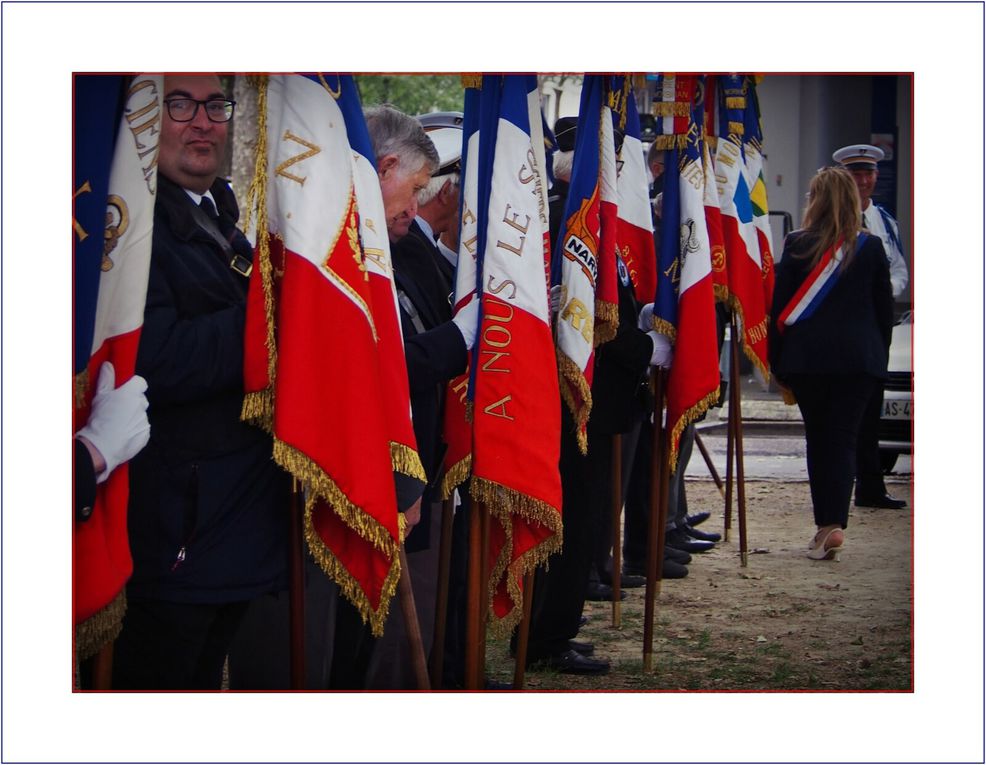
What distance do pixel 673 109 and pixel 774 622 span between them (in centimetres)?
224

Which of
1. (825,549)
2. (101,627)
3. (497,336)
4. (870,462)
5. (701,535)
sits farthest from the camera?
(870,462)

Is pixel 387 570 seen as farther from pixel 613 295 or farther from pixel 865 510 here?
pixel 865 510

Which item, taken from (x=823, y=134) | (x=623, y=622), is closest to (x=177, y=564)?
(x=623, y=622)

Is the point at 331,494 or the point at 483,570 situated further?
the point at 483,570

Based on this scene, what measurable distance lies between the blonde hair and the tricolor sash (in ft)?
0.09

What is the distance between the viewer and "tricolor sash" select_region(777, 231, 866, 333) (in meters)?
6.31

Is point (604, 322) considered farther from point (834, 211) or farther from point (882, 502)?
point (882, 502)

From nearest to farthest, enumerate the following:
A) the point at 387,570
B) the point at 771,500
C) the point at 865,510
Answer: the point at 387,570, the point at 865,510, the point at 771,500

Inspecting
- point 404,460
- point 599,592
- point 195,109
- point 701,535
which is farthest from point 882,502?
point 195,109

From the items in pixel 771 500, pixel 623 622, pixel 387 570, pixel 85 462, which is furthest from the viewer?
pixel 771 500

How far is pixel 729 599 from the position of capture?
601 cm

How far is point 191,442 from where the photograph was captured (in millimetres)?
2826

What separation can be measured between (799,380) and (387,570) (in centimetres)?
394

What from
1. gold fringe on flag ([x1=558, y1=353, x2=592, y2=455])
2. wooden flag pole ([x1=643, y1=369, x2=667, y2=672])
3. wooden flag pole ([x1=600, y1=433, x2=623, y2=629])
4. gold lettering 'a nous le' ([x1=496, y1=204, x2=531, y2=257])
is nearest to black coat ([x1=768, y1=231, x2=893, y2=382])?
wooden flag pole ([x1=600, y1=433, x2=623, y2=629])
